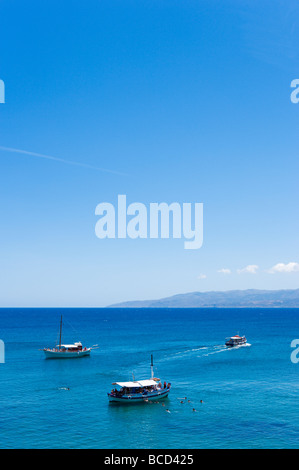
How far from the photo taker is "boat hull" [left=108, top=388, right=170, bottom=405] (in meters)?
62.4

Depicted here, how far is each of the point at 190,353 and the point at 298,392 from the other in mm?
49676

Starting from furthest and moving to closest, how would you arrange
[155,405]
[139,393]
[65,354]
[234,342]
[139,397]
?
[234,342], [65,354], [139,393], [139,397], [155,405]

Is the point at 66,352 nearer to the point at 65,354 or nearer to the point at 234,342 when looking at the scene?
the point at 65,354

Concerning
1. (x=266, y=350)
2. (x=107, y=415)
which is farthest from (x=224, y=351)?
(x=107, y=415)

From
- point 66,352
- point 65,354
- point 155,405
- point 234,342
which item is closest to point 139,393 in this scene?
point 155,405

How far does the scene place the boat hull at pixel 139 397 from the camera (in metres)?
62.4

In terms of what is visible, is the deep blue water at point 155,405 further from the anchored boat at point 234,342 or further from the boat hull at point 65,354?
the anchored boat at point 234,342

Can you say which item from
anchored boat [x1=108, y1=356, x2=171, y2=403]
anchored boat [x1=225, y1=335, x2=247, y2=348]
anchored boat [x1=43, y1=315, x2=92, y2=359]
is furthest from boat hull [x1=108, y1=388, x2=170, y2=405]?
anchored boat [x1=225, y1=335, x2=247, y2=348]

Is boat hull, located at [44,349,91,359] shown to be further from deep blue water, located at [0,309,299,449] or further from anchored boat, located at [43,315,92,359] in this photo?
deep blue water, located at [0,309,299,449]

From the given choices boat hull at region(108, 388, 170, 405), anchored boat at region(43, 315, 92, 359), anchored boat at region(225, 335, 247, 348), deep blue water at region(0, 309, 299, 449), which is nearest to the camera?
deep blue water at region(0, 309, 299, 449)

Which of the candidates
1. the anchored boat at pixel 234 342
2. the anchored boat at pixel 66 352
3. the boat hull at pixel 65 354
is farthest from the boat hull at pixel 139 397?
the anchored boat at pixel 234 342

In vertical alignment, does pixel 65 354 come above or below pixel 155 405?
below

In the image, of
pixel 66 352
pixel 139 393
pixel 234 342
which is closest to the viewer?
pixel 139 393

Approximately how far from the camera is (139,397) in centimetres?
6350
